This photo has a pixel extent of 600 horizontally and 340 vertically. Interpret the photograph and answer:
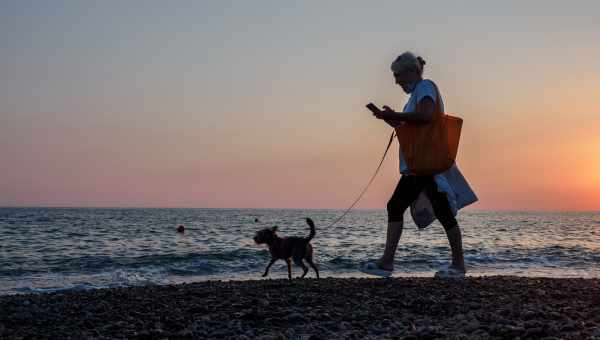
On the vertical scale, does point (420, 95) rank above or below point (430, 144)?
above

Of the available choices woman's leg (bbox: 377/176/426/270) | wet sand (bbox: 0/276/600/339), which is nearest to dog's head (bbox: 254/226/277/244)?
wet sand (bbox: 0/276/600/339)

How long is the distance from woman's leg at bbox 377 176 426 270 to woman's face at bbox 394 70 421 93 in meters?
1.07

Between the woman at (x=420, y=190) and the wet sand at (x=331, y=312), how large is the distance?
39cm

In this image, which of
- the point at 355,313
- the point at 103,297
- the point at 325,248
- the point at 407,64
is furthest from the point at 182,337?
the point at 325,248

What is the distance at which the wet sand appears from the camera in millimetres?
4473

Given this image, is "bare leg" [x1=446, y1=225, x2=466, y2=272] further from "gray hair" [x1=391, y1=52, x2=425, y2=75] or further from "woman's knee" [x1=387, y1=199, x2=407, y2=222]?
"gray hair" [x1=391, y1=52, x2=425, y2=75]

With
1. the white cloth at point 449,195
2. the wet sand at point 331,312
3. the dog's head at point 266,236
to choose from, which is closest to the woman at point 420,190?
the white cloth at point 449,195

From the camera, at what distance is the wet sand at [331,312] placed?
14.7 ft

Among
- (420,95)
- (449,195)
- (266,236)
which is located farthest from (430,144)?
(266,236)

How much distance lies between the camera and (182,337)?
4.55 m

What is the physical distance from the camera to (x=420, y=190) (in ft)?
21.2

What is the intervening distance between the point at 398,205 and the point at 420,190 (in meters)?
0.31

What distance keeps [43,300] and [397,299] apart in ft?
14.6

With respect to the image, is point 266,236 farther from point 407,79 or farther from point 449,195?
point 407,79
